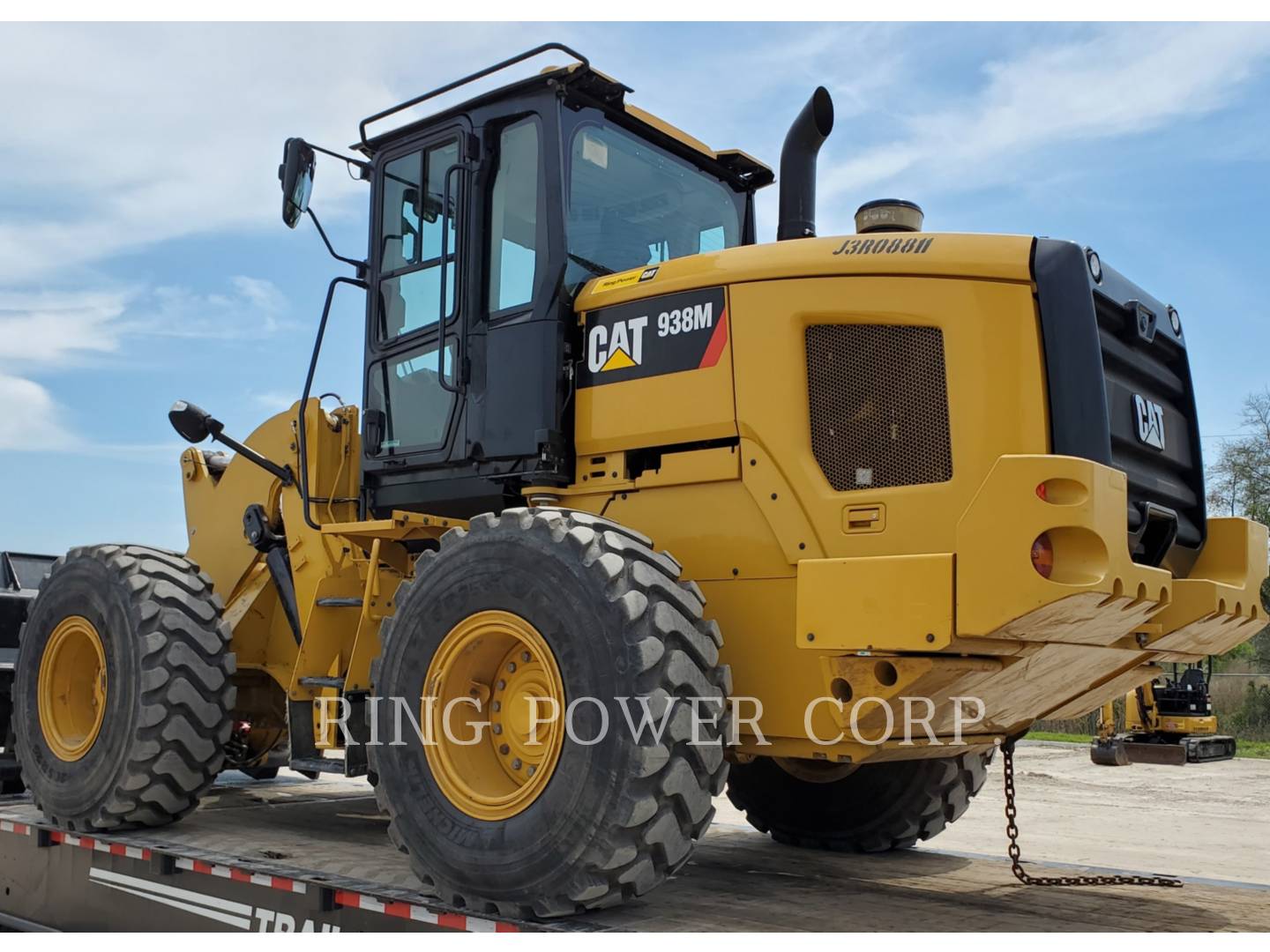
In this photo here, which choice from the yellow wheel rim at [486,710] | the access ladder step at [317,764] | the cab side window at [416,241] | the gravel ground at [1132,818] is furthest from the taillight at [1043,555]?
the access ladder step at [317,764]

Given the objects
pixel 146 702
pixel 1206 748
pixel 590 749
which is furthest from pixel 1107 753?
pixel 590 749

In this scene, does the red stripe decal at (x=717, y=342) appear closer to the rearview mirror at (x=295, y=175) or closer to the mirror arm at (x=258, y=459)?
the rearview mirror at (x=295, y=175)

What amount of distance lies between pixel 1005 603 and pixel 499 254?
2914 mm

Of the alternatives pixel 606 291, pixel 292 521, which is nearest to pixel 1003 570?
pixel 606 291

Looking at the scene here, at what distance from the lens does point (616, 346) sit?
17.4 feet

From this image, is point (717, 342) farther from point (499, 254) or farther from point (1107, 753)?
point (1107, 753)

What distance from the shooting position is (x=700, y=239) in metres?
6.46

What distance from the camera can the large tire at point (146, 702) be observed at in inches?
242

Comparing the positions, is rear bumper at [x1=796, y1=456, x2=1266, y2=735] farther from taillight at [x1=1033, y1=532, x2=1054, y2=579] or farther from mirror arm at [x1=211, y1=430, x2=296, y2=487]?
mirror arm at [x1=211, y1=430, x2=296, y2=487]

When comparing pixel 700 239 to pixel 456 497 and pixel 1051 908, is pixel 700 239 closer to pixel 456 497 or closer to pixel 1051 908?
pixel 456 497

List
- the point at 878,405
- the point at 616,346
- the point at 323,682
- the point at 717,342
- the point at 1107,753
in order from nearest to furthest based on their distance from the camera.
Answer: the point at 878,405
the point at 717,342
the point at 616,346
the point at 323,682
the point at 1107,753

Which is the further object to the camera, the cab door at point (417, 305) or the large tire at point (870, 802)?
the large tire at point (870, 802)

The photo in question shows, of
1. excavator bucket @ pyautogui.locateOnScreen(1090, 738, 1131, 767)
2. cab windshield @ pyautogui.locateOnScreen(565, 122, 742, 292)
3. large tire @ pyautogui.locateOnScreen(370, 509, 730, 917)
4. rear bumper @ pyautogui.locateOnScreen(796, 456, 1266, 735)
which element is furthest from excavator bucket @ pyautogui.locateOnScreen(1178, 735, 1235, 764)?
large tire @ pyautogui.locateOnScreen(370, 509, 730, 917)

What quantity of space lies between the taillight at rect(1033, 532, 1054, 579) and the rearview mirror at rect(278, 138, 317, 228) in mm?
3948
